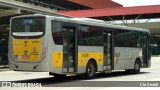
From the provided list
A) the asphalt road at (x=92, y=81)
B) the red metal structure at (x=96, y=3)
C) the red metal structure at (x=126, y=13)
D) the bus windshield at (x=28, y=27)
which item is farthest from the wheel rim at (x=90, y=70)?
the red metal structure at (x=96, y=3)

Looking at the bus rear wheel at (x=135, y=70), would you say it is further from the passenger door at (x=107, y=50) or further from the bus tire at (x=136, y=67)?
the passenger door at (x=107, y=50)

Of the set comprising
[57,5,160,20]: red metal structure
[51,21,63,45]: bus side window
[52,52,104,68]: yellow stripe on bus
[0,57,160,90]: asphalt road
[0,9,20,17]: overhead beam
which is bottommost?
[0,57,160,90]: asphalt road

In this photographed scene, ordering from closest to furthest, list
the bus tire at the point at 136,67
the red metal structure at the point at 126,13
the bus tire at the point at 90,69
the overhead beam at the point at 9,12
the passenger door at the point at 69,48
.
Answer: the passenger door at the point at 69,48 → the bus tire at the point at 90,69 → the bus tire at the point at 136,67 → the overhead beam at the point at 9,12 → the red metal structure at the point at 126,13

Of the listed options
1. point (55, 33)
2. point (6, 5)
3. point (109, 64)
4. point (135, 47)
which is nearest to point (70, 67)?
point (55, 33)

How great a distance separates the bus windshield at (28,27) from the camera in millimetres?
16375

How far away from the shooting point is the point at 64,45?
681 inches

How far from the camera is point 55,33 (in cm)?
1670

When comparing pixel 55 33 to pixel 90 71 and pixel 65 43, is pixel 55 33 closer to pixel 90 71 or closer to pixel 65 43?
pixel 65 43

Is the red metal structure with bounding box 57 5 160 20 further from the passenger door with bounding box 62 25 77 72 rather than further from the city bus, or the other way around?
the passenger door with bounding box 62 25 77 72

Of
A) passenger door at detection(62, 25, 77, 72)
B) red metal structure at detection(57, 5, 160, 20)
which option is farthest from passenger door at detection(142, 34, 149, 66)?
red metal structure at detection(57, 5, 160, 20)

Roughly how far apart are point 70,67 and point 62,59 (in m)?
0.80

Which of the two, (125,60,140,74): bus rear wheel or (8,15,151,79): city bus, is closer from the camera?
(8,15,151,79): city bus

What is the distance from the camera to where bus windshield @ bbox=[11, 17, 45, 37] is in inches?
645

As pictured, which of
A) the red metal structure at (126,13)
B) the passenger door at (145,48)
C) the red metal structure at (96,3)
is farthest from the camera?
the red metal structure at (96,3)
